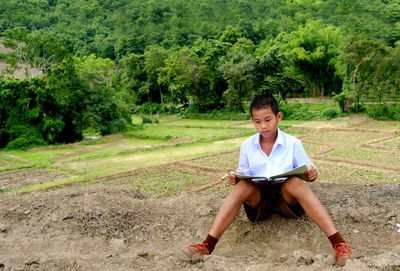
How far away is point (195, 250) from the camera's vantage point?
258cm

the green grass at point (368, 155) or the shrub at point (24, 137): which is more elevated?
the shrub at point (24, 137)

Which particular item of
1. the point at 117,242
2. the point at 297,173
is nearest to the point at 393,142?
→ the point at 297,173

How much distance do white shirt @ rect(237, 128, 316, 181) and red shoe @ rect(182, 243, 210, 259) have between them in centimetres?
70

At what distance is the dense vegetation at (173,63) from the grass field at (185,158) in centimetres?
146

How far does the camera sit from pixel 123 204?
3957 millimetres

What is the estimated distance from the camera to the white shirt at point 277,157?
288cm

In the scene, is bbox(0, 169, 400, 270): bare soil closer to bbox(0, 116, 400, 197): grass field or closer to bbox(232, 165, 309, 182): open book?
bbox(232, 165, 309, 182): open book

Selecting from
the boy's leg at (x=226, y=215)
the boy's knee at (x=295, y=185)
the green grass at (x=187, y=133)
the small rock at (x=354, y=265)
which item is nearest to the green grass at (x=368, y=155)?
the green grass at (x=187, y=133)

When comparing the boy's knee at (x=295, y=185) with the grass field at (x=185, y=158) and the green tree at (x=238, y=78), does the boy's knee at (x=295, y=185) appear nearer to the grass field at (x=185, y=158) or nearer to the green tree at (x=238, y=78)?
the grass field at (x=185, y=158)

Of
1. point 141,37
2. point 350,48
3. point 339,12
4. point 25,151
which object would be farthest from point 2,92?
point 339,12

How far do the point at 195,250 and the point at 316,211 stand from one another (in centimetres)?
86

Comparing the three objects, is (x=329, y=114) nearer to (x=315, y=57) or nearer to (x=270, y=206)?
(x=315, y=57)

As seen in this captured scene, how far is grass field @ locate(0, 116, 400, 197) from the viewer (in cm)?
834

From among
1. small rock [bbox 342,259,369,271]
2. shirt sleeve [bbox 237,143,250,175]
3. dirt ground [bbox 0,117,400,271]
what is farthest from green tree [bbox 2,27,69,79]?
small rock [bbox 342,259,369,271]
